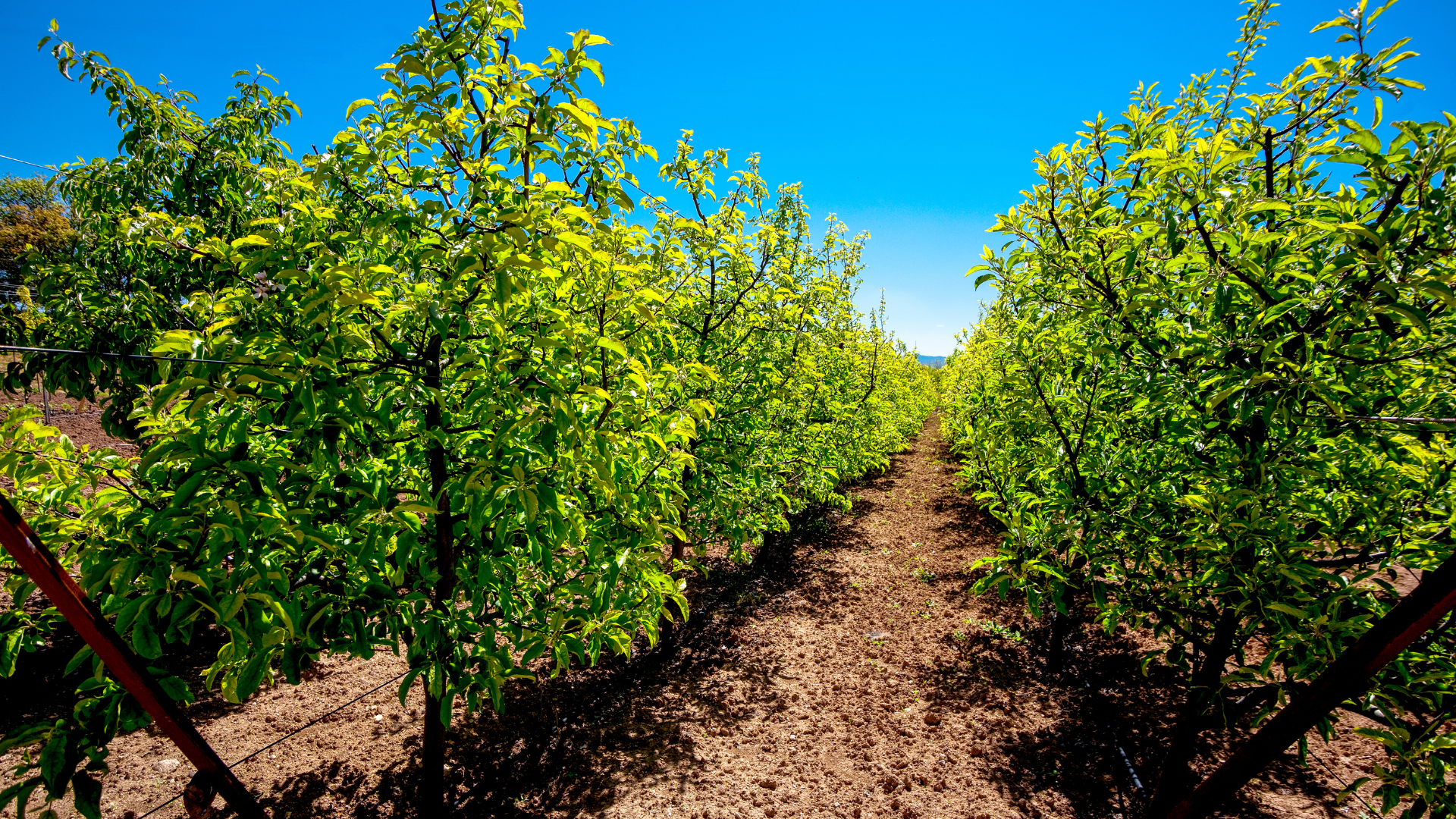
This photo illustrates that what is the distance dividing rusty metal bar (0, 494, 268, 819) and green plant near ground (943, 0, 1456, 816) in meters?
3.35

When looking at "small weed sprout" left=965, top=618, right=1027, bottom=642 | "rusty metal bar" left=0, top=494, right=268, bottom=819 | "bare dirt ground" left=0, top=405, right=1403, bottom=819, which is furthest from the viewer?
"small weed sprout" left=965, top=618, right=1027, bottom=642

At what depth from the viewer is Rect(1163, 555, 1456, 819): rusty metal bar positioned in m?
1.75

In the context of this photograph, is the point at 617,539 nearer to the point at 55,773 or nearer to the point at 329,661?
the point at 55,773

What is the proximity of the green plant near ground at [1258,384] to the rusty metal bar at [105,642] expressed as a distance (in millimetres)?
3348

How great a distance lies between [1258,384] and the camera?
6.93ft

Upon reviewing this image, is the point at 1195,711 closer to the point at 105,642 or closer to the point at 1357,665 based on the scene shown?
the point at 1357,665

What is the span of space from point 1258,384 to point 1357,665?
102cm

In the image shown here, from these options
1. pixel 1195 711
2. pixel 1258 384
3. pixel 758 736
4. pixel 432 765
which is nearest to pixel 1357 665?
pixel 1258 384

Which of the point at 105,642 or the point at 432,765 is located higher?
→ the point at 105,642

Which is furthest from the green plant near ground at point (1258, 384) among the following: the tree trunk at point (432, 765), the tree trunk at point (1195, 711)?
the tree trunk at point (432, 765)

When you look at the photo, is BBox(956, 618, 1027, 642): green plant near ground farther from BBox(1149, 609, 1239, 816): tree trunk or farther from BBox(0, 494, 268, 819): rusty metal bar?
BBox(0, 494, 268, 819): rusty metal bar

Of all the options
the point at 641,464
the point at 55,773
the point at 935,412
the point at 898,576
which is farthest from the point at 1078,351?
the point at 935,412

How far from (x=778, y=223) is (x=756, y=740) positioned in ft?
15.5

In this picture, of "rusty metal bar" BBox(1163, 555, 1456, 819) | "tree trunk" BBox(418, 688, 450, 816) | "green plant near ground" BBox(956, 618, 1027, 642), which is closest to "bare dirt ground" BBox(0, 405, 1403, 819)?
"green plant near ground" BBox(956, 618, 1027, 642)
